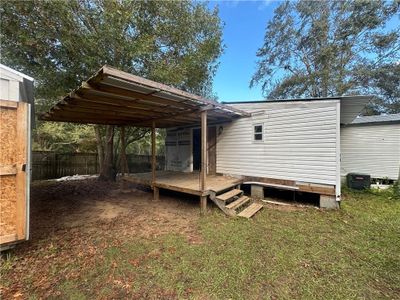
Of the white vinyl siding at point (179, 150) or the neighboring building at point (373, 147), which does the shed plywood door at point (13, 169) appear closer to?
the white vinyl siding at point (179, 150)

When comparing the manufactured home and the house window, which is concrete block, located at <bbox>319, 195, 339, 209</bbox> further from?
the house window

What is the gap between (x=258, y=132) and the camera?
23.2ft

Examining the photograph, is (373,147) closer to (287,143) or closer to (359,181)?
(359,181)

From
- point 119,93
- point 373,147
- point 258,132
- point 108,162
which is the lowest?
point 108,162

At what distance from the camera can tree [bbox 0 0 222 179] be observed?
6.34 m

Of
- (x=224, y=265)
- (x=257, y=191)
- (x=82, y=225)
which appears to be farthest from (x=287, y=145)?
(x=82, y=225)

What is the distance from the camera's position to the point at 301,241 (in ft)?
12.3

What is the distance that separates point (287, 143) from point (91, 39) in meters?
7.31

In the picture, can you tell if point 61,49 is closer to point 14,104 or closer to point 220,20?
point 14,104

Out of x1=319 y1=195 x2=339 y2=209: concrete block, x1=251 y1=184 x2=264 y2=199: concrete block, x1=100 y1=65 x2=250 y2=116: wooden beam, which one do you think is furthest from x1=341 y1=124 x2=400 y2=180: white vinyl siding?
x1=100 y1=65 x2=250 y2=116: wooden beam

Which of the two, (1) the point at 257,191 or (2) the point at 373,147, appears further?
(2) the point at 373,147

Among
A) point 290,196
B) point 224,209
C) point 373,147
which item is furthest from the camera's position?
point 373,147

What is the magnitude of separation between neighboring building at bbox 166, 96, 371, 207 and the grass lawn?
66.2 inches

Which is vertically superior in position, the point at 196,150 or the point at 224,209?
the point at 196,150
